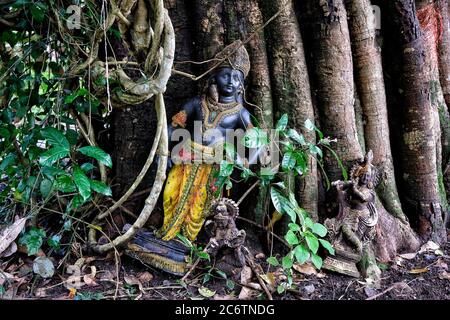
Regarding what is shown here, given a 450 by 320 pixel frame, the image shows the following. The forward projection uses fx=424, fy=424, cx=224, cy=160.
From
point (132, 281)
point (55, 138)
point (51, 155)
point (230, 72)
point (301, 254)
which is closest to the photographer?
point (51, 155)

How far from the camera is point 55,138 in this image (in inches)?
89.0

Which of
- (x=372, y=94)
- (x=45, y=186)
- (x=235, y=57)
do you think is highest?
(x=235, y=57)

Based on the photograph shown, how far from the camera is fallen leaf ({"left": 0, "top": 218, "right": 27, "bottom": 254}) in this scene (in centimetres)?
252

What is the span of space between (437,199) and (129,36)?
2.57 m

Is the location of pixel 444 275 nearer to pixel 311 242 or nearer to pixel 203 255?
pixel 311 242

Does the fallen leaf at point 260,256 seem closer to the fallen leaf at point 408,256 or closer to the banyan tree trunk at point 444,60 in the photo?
the fallen leaf at point 408,256

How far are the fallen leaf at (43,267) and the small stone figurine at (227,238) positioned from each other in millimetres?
933

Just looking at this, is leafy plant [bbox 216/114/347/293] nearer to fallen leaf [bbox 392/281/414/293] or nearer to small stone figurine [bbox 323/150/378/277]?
small stone figurine [bbox 323/150/378/277]

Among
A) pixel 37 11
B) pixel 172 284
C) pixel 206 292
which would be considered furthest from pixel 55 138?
pixel 206 292

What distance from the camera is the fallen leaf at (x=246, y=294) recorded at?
2.47 metres

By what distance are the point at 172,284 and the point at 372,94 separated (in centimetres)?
201

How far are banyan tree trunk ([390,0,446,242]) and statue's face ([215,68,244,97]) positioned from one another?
1325 millimetres

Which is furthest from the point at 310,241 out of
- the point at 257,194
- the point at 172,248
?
the point at 172,248

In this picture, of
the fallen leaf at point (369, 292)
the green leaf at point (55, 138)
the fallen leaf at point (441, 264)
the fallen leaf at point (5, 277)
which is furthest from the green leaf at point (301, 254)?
the fallen leaf at point (5, 277)
